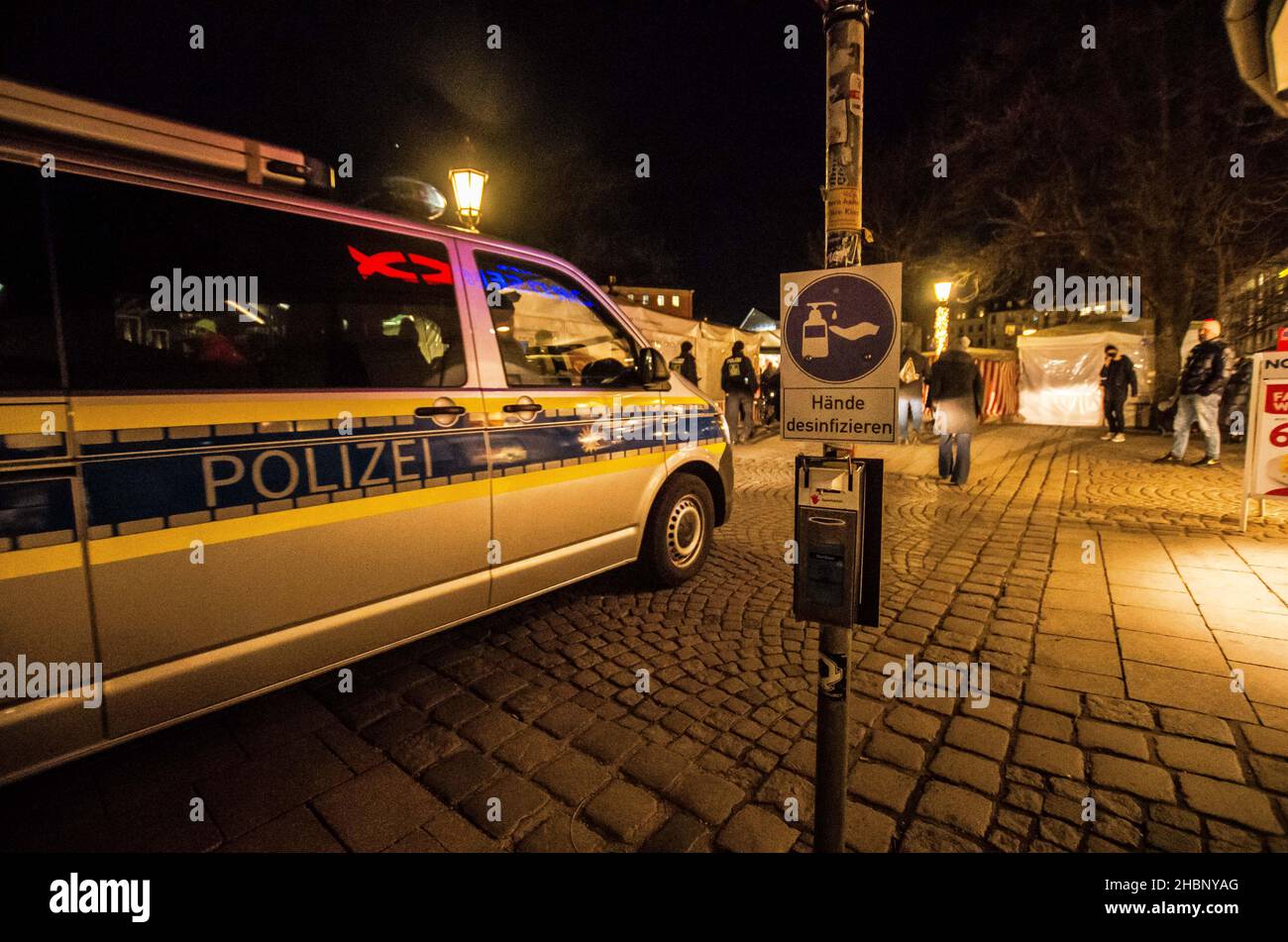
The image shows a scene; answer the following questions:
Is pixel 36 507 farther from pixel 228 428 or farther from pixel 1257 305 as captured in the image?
pixel 1257 305

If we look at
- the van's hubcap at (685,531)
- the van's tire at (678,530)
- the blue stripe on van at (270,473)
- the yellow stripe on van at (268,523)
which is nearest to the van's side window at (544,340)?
the blue stripe on van at (270,473)

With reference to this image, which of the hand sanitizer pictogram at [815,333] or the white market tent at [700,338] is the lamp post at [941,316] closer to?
the white market tent at [700,338]

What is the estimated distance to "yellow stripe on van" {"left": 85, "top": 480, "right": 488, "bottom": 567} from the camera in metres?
1.84

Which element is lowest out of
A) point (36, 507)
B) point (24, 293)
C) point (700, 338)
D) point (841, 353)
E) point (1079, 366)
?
point (36, 507)

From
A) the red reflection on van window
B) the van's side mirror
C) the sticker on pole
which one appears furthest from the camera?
the van's side mirror

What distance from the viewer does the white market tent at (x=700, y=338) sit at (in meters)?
11.7

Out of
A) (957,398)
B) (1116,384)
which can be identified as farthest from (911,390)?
(1116,384)

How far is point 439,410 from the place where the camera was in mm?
2637

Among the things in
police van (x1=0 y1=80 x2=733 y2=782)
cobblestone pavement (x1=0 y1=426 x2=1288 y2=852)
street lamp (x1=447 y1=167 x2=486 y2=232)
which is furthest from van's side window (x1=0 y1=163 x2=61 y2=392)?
street lamp (x1=447 y1=167 x2=486 y2=232)

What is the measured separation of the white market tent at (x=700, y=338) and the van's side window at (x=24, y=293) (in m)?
9.20

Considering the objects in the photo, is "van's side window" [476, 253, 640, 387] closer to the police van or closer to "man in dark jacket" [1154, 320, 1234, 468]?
the police van

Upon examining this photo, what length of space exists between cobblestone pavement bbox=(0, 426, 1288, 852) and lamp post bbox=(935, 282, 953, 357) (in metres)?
9.03

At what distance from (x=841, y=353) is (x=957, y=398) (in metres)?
6.50
